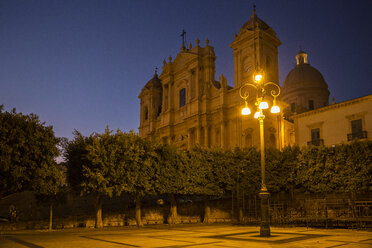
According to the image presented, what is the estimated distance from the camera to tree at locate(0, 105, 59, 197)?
1677cm

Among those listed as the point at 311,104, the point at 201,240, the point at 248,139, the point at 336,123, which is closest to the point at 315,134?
the point at 336,123

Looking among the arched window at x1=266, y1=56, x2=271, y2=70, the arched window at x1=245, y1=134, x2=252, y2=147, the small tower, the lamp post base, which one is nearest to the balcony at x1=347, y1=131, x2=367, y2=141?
the arched window at x1=245, y1=134, x2=252, y2=147

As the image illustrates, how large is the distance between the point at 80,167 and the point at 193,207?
33.4 ft

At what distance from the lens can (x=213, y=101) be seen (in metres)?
42.2

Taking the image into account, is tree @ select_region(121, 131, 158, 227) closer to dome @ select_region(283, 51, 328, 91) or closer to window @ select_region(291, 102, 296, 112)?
window @ select_region(291, 102, 296, 112)

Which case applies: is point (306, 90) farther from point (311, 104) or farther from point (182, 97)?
point (182, 97)

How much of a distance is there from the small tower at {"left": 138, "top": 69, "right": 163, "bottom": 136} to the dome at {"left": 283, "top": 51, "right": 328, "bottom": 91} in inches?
946

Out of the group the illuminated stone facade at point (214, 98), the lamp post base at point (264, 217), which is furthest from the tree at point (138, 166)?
the illuminated stone facade at point (214, 98)

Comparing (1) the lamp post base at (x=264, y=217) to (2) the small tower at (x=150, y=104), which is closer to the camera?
(1) the lamp post base at (x=264, y=217)

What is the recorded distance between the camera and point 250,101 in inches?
1465

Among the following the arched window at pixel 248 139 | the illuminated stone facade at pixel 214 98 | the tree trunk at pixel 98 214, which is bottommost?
the tree trunk at pixel 98 214

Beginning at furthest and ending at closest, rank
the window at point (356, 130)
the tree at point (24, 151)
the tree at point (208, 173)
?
the window at point (356, 130)
the tree at point (208, 173)
the tree at point (24, 151)

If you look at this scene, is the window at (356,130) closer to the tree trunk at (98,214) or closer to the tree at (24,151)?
the tree trunk at (98,214)

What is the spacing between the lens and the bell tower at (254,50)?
37.9 m
